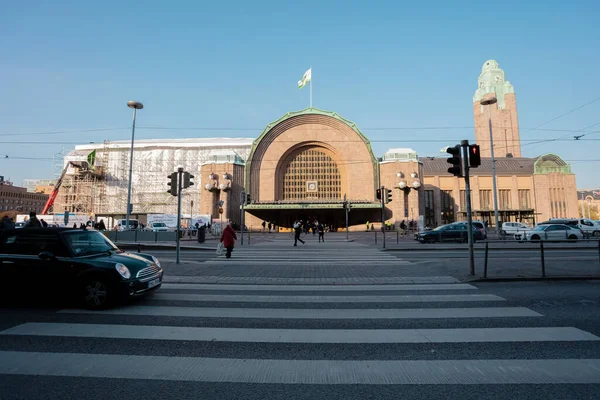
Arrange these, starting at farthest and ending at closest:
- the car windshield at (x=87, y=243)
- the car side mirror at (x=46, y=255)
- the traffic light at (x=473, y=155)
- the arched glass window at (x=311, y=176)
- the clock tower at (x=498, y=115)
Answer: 1. the clock tower at (x=498, y=115)
2. the arched glass window at (x=311, y=176)
3. the traffic light at (x=473, y=155)
4. the car windshield at (x=87, y=243)
5. the car side mirror at (x=46, y=255)

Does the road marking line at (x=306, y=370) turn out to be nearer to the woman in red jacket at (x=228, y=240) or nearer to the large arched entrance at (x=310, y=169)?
the woman in red jacket at (x=228, y=240)

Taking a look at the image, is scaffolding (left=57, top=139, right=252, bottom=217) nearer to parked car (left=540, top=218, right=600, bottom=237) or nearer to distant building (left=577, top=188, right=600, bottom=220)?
parked car (left=540, top=218, right=600, bottom=237)

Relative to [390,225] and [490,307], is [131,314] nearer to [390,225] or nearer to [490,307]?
[490,307]

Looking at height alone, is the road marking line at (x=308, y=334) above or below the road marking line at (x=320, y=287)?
below

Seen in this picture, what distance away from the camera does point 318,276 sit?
906 cm

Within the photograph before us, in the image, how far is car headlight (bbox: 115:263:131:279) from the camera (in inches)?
222

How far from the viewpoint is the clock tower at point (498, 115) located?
2953 inches

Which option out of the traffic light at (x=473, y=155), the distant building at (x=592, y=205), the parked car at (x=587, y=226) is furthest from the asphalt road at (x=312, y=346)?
the distant building at (x=592, y=205)

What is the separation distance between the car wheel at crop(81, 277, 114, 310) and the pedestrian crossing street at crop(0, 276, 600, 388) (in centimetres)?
21

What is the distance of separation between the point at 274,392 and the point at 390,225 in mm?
41963

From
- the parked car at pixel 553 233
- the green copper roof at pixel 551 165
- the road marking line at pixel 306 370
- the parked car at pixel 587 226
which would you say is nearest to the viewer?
the road marking line at pixel 306 370

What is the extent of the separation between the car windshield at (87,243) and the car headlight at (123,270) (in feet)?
2.76

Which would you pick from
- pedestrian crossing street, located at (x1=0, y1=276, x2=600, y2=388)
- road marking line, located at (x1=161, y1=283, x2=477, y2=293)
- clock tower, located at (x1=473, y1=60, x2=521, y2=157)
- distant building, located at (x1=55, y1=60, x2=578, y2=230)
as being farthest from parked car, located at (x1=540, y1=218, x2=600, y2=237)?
clock tower, located at (x1=473, y1=60, x2=521, y2=157)

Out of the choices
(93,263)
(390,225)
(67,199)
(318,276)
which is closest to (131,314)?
(93,263)
